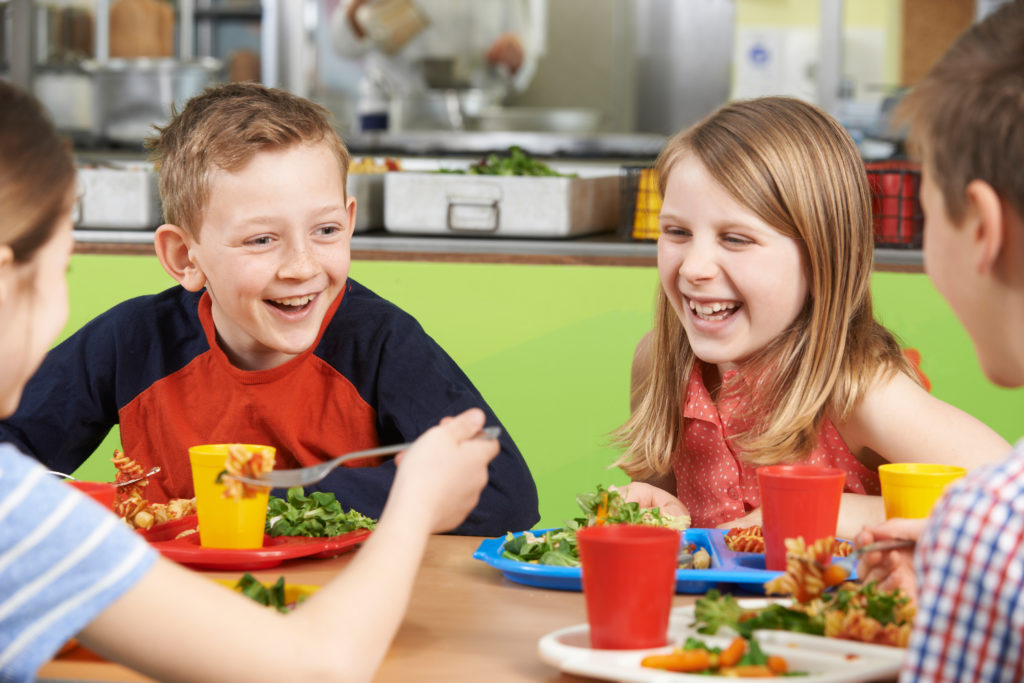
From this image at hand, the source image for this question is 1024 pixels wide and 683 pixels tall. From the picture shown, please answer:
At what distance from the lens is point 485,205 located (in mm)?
2406

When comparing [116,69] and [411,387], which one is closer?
[411,387]

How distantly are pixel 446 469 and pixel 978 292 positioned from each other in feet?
1.26

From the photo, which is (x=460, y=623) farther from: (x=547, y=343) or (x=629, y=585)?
(x=547, y=343)

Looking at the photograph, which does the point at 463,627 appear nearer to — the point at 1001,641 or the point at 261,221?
the point at 1001,641

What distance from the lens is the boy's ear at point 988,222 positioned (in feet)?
2.39

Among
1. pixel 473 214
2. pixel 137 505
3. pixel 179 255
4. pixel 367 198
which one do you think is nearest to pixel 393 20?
pixel 367 198

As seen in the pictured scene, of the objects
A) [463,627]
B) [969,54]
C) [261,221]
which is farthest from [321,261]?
[969,54]

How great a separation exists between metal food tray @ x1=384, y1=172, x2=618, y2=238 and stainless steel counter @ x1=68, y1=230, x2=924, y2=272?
2 centimetres

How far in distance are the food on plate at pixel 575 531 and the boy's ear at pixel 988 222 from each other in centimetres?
40

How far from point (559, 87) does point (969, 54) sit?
4.04 metres

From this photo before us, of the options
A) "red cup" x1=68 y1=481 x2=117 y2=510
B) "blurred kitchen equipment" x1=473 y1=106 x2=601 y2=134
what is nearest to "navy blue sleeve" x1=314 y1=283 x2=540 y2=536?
"red cup" x1=68 y1=481 x2=117 y2=510

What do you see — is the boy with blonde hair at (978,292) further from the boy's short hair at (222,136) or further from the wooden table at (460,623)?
the boy's short hair at (222,136)

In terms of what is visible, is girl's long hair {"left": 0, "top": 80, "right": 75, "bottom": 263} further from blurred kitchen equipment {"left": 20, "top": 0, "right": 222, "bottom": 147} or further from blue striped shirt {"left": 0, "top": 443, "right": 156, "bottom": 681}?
blurred kitchen equipment {"left": 20, "top": 0, "right": 222, "bottom": 147}

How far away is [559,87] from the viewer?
473 cm
